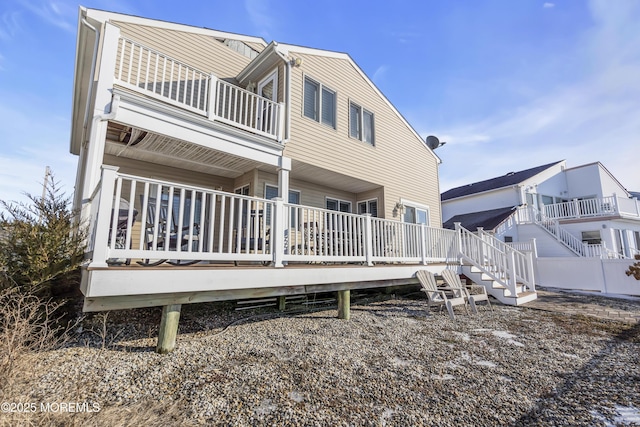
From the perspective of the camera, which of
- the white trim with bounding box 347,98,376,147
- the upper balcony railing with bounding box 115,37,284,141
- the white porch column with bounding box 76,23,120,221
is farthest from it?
the white trim with bounding box 347,98,376,147

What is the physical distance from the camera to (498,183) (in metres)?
21.2

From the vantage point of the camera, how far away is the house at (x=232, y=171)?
3.86 metres

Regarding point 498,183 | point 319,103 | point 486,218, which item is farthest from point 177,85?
point 498,183

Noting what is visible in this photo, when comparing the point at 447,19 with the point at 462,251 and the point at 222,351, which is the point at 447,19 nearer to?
the point at 462,251

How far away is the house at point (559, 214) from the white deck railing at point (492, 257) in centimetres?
489

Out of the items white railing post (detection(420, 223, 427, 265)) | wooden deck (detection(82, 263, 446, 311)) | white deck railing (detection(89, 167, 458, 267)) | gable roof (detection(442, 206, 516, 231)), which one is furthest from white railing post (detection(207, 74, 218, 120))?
gable roof (detection(442, 206, 516, 231))

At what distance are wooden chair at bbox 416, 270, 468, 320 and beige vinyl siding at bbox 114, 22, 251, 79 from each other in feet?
25.4

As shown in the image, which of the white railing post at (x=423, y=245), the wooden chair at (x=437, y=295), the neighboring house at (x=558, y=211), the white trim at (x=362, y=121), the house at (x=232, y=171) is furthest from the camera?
the neighboring house at (x=558, y=211)

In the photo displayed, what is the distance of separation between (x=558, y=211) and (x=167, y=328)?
73.8 ft

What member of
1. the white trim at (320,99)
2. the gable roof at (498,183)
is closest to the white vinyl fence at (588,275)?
the gable roof at (498,183)

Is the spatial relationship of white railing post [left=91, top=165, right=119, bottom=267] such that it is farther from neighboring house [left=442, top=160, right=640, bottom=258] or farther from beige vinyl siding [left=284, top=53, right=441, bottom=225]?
neighboring house [left=442, top=160, right=640, bottom=258]

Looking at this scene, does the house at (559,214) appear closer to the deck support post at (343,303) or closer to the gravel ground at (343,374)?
the gravel ground at (343,374)

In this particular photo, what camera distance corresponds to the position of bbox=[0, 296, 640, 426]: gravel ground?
2.62 meters

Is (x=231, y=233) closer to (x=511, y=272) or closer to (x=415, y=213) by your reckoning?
(x=511, y=272)
